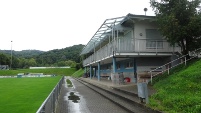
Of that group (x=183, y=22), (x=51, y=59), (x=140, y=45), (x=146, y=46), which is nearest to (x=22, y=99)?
(x=140, y=45)

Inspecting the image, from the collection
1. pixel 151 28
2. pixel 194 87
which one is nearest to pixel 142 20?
pixel 151 28

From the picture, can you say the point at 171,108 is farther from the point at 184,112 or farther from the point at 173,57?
the point at 173,57

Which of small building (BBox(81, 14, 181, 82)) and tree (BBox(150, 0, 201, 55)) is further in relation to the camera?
small building (BBox(81, 14, 181, 82))

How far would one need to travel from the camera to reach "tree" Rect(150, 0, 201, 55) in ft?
43.6

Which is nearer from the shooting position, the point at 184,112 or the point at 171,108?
the point at 184,112

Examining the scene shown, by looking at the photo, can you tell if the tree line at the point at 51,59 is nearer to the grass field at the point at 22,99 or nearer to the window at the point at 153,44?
the grass field at the point at 22,99

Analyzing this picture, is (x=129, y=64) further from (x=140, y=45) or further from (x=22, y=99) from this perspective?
(x=22, y=99)

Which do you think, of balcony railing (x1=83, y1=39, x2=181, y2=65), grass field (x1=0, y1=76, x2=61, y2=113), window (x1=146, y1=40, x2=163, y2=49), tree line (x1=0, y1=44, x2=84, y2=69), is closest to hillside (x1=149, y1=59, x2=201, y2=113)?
grass field (x1=0, y1=76, x2=61, y2=113)

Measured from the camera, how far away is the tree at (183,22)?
43.6 feet

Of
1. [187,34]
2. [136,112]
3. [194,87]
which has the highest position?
[187,34]

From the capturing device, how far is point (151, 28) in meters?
19.2

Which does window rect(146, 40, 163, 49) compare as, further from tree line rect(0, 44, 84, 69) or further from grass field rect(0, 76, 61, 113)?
tree line rect(0, 44, 84, 69)

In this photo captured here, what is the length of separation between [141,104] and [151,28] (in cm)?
1182

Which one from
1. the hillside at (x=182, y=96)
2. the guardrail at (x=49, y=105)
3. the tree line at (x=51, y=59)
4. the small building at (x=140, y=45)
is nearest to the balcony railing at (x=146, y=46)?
the small building at (x=140, y=45)
